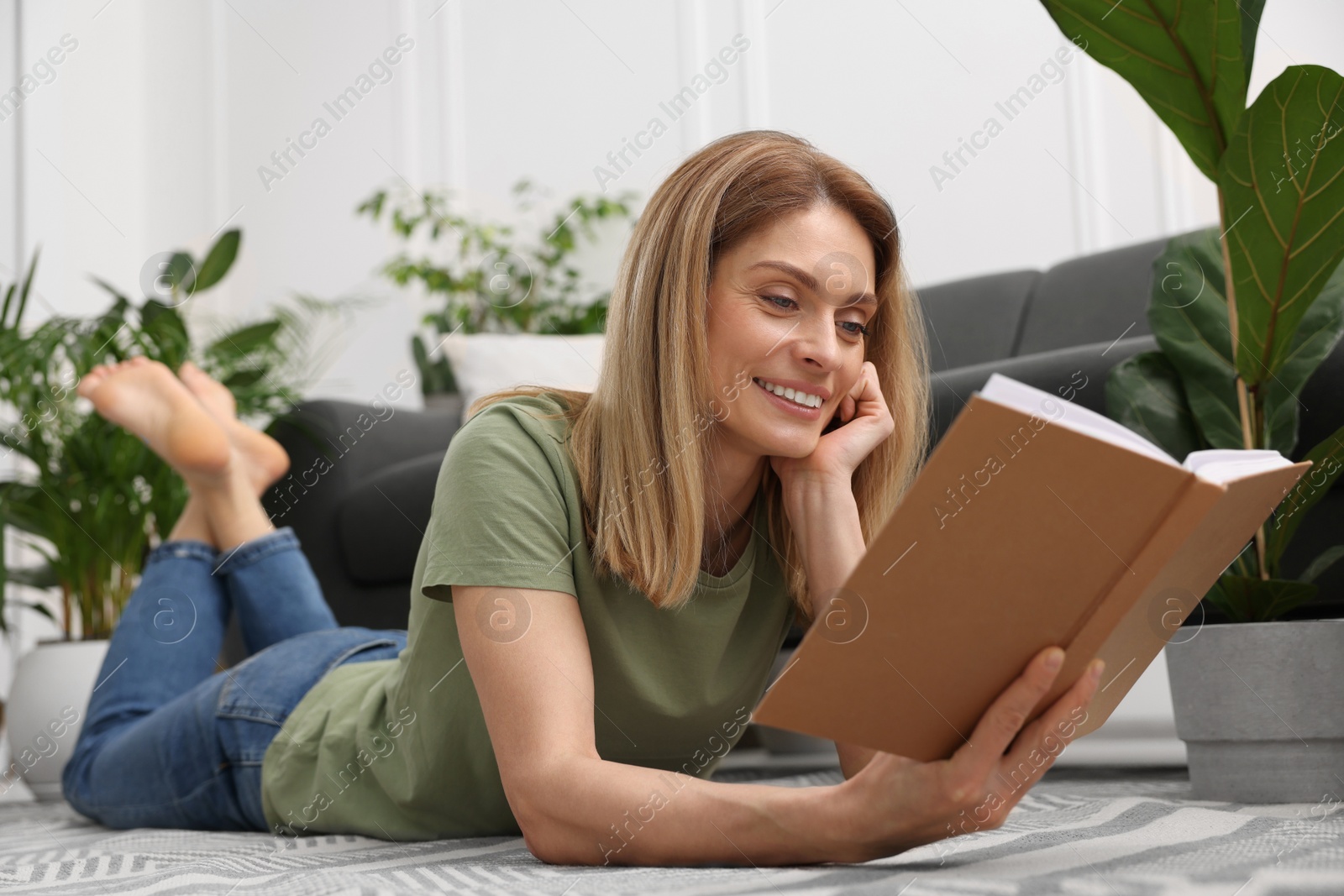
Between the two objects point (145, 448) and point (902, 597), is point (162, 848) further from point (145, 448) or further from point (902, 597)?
point (145, 448)

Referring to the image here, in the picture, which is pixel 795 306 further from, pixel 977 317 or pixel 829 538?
pixel 977 317

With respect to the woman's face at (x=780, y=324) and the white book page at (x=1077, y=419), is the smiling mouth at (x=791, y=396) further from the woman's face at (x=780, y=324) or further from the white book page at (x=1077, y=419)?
the white book page at (x=1077, y=419)

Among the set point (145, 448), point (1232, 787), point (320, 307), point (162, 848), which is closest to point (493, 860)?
point (162, 848)

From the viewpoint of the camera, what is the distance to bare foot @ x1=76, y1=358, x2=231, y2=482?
1.46m

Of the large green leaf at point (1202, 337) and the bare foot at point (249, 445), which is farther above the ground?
the large green leaf at point (1202, 337)

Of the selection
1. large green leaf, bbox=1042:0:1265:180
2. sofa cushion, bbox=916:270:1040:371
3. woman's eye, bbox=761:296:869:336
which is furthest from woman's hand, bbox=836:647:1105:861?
sofa cushion, bbox=916:270:1040:371

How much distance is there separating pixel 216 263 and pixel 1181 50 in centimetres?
177

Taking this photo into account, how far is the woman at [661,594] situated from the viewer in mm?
667

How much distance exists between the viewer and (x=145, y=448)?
69.7 inches

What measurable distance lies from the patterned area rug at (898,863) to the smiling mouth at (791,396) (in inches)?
13.2

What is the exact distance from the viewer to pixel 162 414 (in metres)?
1.49

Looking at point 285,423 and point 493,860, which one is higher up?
point 285,423

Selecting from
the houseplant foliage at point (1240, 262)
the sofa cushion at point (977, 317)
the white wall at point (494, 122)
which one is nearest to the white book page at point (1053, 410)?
the houseplant foliage at point (1240, 262)

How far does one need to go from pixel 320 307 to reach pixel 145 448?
921 millimetres
